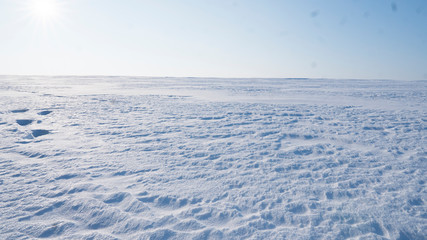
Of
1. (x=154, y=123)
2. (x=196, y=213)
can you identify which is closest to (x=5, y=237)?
(x=196, y=213)

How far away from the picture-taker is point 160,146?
4.58 meters

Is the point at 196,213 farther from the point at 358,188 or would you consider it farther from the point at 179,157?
the point at 358,188

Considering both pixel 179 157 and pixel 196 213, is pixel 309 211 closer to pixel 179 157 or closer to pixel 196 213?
pixel 196 213

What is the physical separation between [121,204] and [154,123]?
3946mm

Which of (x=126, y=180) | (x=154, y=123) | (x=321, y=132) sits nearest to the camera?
(x=126, y=180)

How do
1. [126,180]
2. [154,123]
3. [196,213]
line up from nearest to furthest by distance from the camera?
[196,213], [126,180], [154,123]

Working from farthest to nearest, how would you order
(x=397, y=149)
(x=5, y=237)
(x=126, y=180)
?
(x=397, y=149)
(x=126, y=180)
(x=5, y=237)

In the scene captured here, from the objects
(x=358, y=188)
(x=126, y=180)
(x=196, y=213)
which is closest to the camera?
(x=196, y=213)

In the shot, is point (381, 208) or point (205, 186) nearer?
point (381, 208)

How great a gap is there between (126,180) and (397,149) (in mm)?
4859

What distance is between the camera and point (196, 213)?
2.51m

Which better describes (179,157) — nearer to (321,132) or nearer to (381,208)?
(381,208)

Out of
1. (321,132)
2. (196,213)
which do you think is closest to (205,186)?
(196,213)

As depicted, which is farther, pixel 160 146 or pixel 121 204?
pixel 160 146
